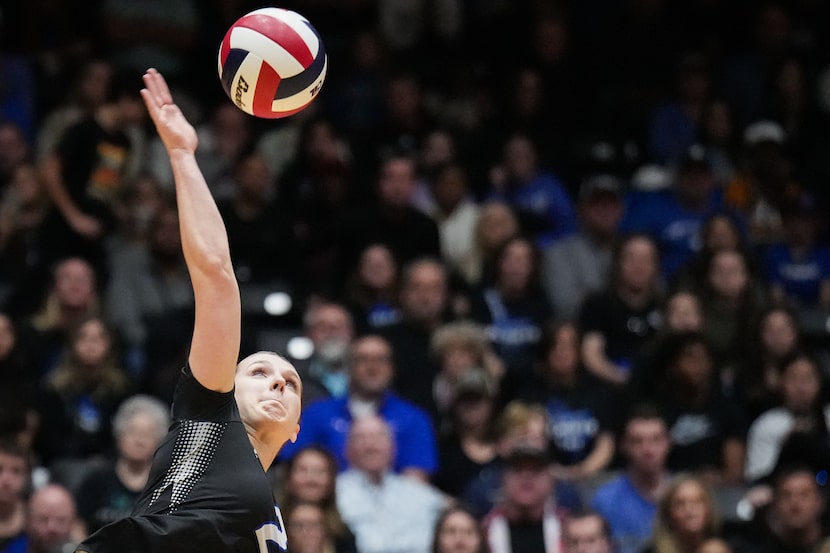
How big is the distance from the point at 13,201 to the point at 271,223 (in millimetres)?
1799

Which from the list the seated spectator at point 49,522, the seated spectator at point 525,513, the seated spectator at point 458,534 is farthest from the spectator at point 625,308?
the seated spectator at point 49,522

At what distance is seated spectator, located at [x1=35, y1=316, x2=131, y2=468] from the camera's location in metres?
Answer: 9.09

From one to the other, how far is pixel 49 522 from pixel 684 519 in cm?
347

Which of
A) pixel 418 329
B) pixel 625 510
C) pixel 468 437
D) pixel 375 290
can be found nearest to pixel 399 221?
pixel 375 290

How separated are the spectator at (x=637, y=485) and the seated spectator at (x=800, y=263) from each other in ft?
9.82

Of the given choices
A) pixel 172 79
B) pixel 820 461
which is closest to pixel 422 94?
pixel 172 79

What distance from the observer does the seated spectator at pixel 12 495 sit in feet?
26.4

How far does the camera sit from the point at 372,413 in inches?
371

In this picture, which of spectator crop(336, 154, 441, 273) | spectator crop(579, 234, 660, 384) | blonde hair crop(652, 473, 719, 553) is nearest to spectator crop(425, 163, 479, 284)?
spectator crop(336, 154, 441, 273)

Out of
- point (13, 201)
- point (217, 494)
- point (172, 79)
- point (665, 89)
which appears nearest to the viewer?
point (217, 494)

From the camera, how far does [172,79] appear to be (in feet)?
40.2

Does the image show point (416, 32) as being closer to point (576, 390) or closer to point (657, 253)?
point (657, 253)

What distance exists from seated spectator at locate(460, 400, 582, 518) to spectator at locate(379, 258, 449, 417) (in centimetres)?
78

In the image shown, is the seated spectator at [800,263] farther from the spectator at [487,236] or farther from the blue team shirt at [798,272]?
the spectator at [487,236]
